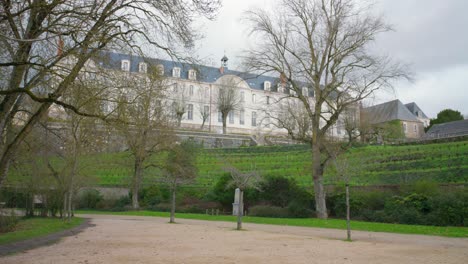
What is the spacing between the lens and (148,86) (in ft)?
42.0

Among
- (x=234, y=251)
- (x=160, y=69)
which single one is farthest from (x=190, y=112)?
(x=234, y=251)

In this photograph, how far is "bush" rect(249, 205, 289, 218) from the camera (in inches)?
1144

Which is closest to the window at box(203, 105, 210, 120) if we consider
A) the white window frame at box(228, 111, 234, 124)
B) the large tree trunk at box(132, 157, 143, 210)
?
the white window frame at box(228, 111, 234, 124)

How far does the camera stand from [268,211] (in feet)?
97.0

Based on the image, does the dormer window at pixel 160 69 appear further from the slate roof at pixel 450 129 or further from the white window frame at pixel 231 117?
the white window frame at pixel 231 117

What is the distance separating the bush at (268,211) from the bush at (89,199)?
18119 millimetres

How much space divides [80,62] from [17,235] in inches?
330

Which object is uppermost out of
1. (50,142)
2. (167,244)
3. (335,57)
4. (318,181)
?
(335,57)

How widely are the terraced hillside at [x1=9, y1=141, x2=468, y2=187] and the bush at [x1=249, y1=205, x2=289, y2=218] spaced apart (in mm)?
2820

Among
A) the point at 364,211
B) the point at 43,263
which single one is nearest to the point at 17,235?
the point at 43,263

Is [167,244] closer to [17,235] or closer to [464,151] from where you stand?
[17,235]

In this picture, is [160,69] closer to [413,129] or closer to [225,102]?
[225,102]

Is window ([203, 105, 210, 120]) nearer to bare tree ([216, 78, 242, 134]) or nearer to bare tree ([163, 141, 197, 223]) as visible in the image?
bare tree ([216, 78, 242, 134])

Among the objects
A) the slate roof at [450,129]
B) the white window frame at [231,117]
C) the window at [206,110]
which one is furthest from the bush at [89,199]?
the slate roof at [450,129]
